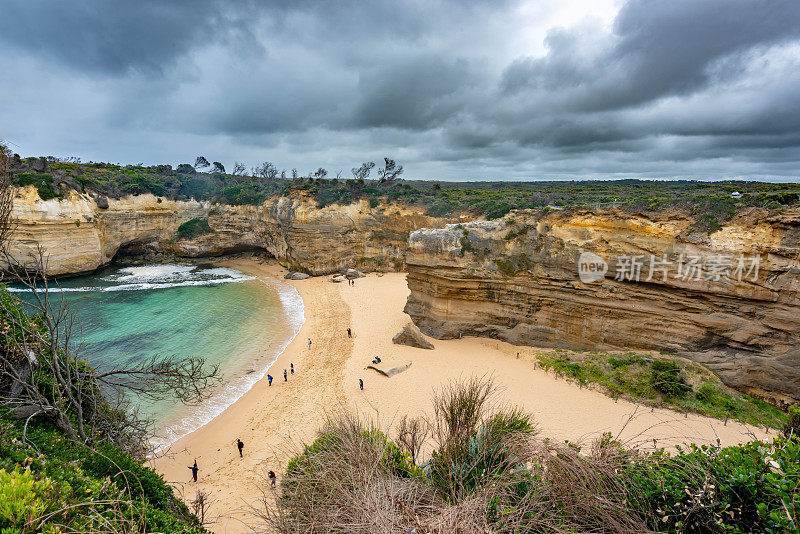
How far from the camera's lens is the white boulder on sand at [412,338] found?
1681cm

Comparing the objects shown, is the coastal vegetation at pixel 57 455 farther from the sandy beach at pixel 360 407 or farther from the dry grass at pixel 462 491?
the sandy beach at pixel 360 407

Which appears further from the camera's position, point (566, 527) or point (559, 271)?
point (559, 271)

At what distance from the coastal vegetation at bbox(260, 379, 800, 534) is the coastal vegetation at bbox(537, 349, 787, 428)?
804 cm

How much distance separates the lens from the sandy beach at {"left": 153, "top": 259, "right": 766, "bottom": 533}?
10039 millimetres

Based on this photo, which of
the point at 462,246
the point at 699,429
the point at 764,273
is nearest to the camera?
the point at 699,429

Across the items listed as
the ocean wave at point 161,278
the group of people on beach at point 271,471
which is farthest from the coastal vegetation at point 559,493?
the ocean wave at point 161,278

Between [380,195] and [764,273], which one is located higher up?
[380,195]

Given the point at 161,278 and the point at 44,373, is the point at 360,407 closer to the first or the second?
the point at 44,373

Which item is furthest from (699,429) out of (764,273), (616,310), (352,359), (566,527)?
(352,359)

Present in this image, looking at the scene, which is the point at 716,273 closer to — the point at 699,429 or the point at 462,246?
the point at 699,429

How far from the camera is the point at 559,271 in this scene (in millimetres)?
14805

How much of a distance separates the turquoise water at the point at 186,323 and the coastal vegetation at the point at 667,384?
15.1 m

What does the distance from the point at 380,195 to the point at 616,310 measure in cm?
2698

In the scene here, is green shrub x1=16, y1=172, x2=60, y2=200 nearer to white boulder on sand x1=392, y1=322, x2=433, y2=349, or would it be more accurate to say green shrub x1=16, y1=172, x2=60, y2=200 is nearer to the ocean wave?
the ocean wave
